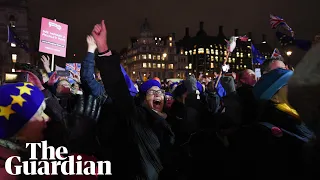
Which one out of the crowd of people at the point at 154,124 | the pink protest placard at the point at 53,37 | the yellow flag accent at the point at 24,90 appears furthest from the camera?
the pink protest placard at the point at 53,37

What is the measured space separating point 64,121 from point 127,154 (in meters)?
0.83

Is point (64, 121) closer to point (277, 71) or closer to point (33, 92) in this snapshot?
point (33, 92)

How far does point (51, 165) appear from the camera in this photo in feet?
8.40

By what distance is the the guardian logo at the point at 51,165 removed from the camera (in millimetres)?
2402

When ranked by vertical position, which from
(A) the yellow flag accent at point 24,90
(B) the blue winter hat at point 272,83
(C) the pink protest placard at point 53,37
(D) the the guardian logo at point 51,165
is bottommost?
(D) the the guardian logo at point 51,165

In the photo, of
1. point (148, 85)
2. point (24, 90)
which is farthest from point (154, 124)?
point (24, 90)

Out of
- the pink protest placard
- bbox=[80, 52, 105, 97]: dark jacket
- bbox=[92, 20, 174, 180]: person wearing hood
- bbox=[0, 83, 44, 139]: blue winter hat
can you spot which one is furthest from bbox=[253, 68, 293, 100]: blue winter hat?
the pink protest placard

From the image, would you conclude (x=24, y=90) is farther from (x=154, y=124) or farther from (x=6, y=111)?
(x=154, y=124)

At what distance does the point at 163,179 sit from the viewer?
3785mm

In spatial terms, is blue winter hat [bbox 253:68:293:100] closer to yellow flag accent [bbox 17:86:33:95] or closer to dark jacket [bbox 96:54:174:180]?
dark jacket [bbox 96:54:174:180]

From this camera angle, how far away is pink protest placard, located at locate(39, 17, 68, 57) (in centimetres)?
952

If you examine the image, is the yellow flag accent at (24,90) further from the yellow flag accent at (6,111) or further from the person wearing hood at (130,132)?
the person wearing hood at (130,132)

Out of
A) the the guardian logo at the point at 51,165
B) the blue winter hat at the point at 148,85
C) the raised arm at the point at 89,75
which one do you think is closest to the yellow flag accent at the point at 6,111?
the the guardian logo at the point at 51,165

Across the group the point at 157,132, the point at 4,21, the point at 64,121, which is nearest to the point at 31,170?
the point at 64,121
